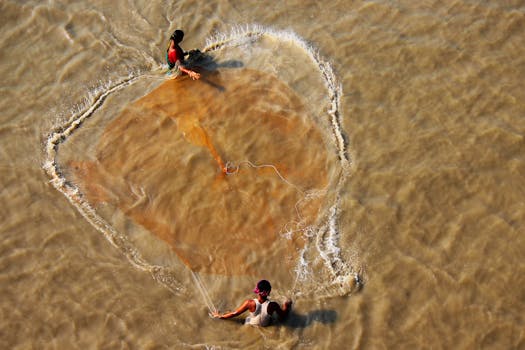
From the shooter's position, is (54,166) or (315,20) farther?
(315,20)

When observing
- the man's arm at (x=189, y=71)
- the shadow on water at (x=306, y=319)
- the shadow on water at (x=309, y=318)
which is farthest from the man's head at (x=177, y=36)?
the shadow on water at (x=309, y=318)

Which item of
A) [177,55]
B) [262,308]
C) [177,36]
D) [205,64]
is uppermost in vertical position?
[177,36]

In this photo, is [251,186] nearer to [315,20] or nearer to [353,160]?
[353,160]

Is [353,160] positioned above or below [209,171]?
below

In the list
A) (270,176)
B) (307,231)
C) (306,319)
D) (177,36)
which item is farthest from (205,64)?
(306,319)

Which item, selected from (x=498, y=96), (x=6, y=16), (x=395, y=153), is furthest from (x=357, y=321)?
(x=6, y=16)

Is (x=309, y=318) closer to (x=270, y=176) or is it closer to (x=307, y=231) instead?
(x=307, y=231)
